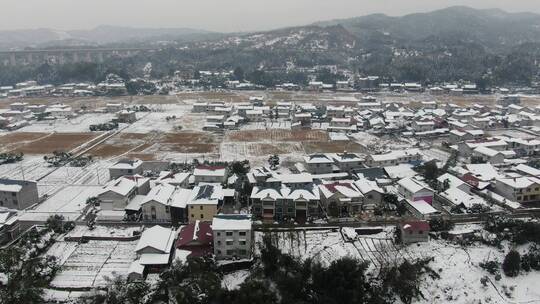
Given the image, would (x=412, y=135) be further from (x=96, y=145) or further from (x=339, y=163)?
(x=96, y=145)

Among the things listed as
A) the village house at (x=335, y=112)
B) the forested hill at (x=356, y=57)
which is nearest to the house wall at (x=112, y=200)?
the village house at (x=335, y=112)

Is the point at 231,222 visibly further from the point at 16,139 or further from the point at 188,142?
the point at 16,139

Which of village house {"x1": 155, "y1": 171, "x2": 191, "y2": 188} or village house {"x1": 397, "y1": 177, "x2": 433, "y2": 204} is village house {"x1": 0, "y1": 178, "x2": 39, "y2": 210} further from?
village house {"x1": 397, "y1": 177, "x2": 433, "y2": 204}

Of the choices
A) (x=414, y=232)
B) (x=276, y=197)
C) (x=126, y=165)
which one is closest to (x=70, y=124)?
(x=126, y=165)

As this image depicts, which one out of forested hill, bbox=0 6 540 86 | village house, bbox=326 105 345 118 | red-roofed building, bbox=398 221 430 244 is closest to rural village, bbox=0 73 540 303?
red-roofed building, bbox=398 221 430 244

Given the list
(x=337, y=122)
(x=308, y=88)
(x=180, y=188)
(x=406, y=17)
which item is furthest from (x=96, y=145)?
(x=406, y=17)

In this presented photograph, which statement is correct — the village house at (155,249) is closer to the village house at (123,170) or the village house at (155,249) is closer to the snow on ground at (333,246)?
the snow on ground at (333,246)
